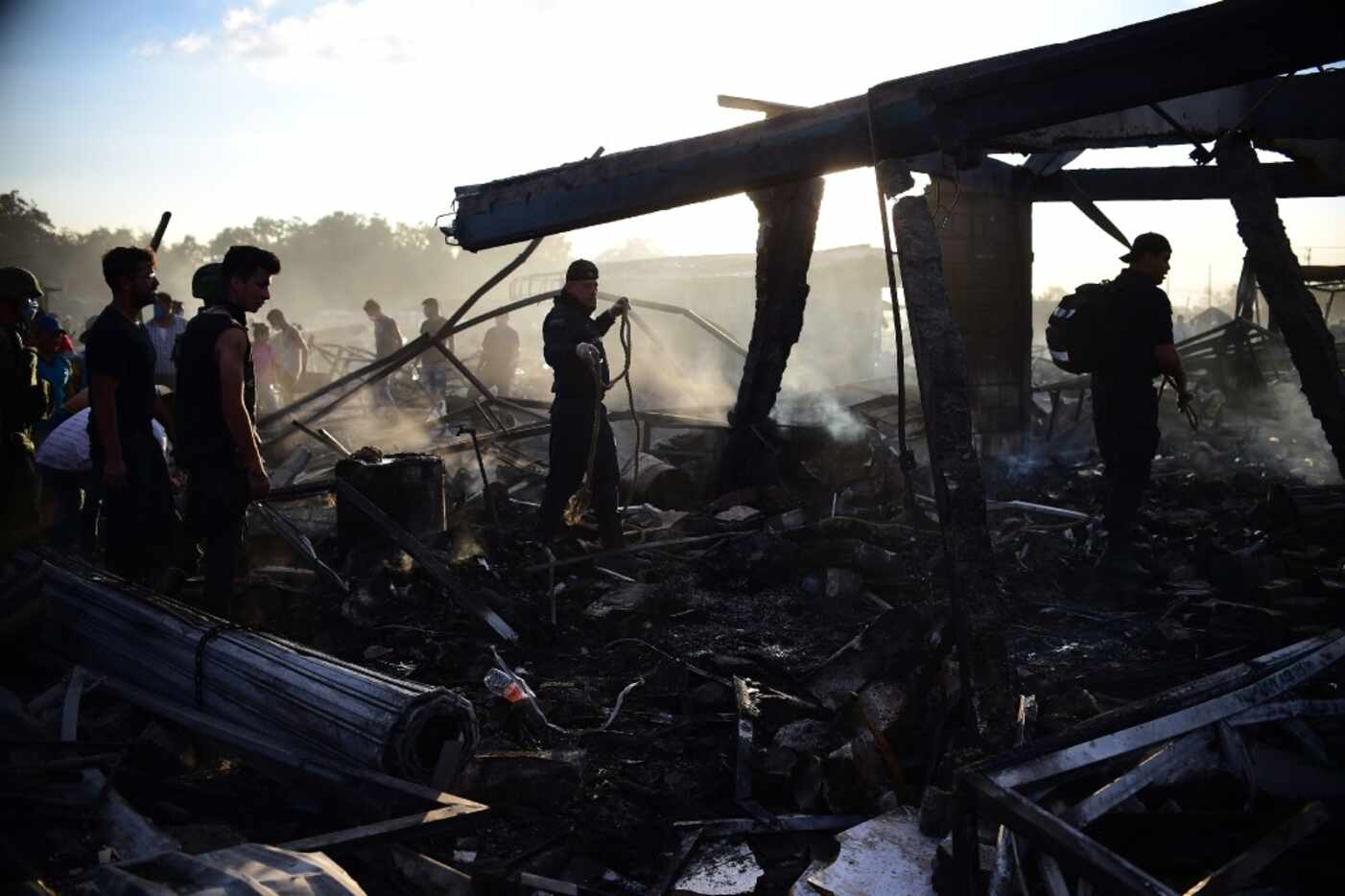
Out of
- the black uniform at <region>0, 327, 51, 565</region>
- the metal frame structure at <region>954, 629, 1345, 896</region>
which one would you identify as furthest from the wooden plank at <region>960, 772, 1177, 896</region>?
the black uniform at <region>0, 327, 51, 565</region>

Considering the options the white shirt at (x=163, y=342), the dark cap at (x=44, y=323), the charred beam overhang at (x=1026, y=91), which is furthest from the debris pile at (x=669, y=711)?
the white shirt at (x=163, y=342)

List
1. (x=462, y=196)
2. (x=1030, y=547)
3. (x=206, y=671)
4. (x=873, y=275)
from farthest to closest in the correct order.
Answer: (x=873, y=275) < (x=1030, y=547) < (x=462, y=196) < (x=206, y=671)

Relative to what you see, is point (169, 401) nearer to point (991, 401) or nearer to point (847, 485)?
point (847, 485)

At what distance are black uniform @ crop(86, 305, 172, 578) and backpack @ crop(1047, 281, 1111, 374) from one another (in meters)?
6.09

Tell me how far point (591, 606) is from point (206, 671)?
2636 millimetres

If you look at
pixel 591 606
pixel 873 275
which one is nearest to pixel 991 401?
pixel 591 606

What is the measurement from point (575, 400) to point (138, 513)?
304 cm

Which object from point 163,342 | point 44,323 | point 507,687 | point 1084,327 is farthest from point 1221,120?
point 163,342

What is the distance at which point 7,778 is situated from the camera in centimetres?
296

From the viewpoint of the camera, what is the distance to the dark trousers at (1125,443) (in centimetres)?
638

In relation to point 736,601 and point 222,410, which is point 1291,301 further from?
point 222,410

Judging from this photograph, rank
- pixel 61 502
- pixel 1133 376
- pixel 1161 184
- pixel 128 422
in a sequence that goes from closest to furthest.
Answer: pixel 128 422 < pixel 61 502 < pixel 1133 376 < pixel 1161 184

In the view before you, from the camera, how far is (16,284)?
5.09 m

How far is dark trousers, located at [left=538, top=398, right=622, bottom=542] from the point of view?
687 cm
